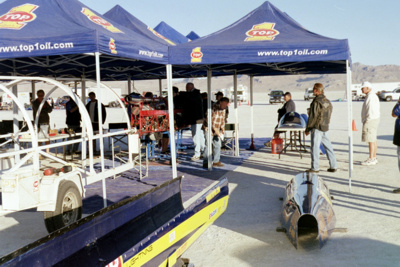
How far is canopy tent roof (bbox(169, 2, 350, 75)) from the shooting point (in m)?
7.93

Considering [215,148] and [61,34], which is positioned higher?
[61,34]

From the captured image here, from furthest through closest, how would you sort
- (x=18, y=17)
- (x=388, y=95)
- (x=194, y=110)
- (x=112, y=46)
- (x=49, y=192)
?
1. (x=388, y=95)
2. (x=194, y=110)
3. (x=18, y=17)
4. (x=112, y=46)
5. (x=49, y=192)

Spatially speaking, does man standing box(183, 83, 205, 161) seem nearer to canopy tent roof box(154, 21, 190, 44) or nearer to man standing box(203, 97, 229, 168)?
man standing box(203, 97, 229, 168)

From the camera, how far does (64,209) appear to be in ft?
20.1

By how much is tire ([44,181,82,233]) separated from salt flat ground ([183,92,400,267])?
187 cm

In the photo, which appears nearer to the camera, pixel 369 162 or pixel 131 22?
pixel 369 162

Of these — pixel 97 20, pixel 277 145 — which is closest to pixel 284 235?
pixel 97 20

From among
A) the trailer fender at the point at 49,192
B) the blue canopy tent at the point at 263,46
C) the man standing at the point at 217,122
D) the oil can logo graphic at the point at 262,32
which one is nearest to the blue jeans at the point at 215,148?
the man standing at the point at 217,122

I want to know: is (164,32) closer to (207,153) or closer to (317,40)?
(207,153)

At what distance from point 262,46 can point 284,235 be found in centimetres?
382

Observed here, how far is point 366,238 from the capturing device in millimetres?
5758

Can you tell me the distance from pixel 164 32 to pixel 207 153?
859 cm

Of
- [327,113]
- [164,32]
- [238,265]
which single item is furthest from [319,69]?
[238,265]

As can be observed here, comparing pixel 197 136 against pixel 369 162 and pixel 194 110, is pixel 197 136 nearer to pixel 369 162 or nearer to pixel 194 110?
pixel 194 110
